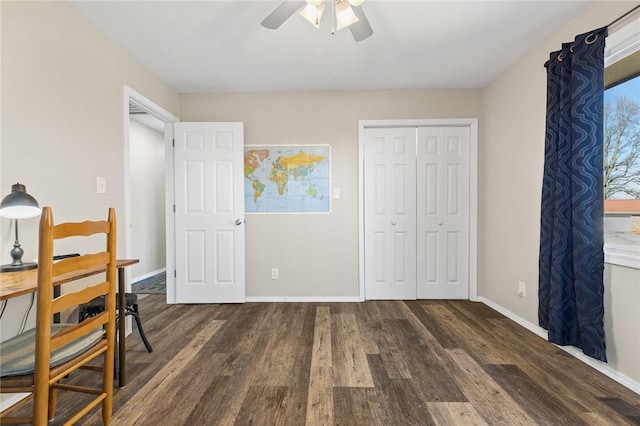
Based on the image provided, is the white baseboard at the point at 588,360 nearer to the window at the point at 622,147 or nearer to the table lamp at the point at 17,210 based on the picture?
the window at the point at 622,147

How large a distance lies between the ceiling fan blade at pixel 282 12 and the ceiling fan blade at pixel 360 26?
34cm

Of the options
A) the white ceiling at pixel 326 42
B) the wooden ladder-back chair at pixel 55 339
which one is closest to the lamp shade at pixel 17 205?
the wooden ladder-back chair at pixel 55 339

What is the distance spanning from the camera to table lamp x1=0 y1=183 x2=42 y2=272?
55.9 inches

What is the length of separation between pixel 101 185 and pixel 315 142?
2.13m

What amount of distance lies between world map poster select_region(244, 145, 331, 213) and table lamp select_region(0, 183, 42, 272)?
2.04 meters

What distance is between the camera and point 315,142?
11.2ft

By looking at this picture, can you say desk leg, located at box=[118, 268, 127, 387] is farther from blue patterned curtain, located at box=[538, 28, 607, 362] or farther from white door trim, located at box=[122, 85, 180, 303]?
blue patterned curtain, located at box=[538, 28, 607, 362]

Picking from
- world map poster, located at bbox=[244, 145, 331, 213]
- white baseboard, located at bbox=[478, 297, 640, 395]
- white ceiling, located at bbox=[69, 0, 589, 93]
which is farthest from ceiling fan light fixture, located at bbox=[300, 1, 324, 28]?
white baseboard, located at bbox=[478, 297, 640, 395]

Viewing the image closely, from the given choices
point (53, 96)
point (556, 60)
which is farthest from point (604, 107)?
point (53, 96)

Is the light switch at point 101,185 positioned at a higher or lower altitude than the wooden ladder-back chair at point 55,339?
higher

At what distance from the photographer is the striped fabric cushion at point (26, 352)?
1.11m

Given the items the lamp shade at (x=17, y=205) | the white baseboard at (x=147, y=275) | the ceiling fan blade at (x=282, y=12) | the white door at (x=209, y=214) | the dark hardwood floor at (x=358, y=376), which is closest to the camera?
the lamp shade at (x=17, y=205)

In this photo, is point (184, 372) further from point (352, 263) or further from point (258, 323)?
point (352, 263)

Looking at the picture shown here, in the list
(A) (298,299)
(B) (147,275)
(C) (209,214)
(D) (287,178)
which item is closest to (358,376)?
(A) (298,299)
